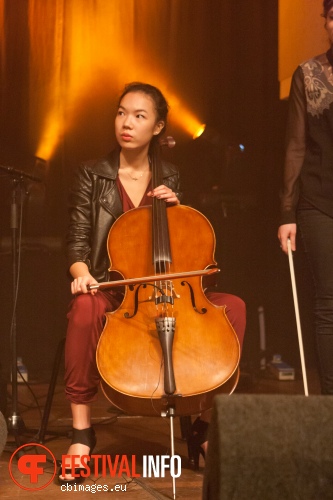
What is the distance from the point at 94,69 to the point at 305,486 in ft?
10.4

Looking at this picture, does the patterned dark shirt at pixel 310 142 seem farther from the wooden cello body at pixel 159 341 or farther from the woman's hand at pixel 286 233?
the wooden cello body at pixel 159 341

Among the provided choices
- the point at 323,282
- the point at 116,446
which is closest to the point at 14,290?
the point at 116,446

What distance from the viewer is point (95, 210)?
256cm

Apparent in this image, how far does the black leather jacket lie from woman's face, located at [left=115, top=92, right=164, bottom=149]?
0.11 m

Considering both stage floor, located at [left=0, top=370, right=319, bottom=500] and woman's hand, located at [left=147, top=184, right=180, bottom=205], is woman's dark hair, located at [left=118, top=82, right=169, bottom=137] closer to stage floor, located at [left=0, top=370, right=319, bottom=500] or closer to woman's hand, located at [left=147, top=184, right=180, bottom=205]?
woman's hand, located at [left=147, top=184, right=180, bottom=205]

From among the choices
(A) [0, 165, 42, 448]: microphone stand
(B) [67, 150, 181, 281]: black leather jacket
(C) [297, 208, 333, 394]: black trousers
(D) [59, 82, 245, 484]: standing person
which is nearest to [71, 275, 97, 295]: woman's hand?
(D) [59, 82, 245, 484]: standing person

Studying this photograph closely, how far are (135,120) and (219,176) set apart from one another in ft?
5.19

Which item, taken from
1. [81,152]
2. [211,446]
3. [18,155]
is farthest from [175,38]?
[211,446]

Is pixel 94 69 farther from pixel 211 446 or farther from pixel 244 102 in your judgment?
pixel 211 446

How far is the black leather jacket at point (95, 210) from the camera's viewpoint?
99.5 inches

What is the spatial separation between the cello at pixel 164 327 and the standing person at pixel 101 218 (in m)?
0.12

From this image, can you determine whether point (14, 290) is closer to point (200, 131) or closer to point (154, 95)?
point (154, 95)

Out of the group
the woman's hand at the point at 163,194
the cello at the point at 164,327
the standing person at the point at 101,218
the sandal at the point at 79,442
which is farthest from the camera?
the woman's hand at the point at 163,194

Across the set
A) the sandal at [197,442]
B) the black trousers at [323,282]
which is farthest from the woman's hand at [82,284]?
the black trousers at [323,282]
